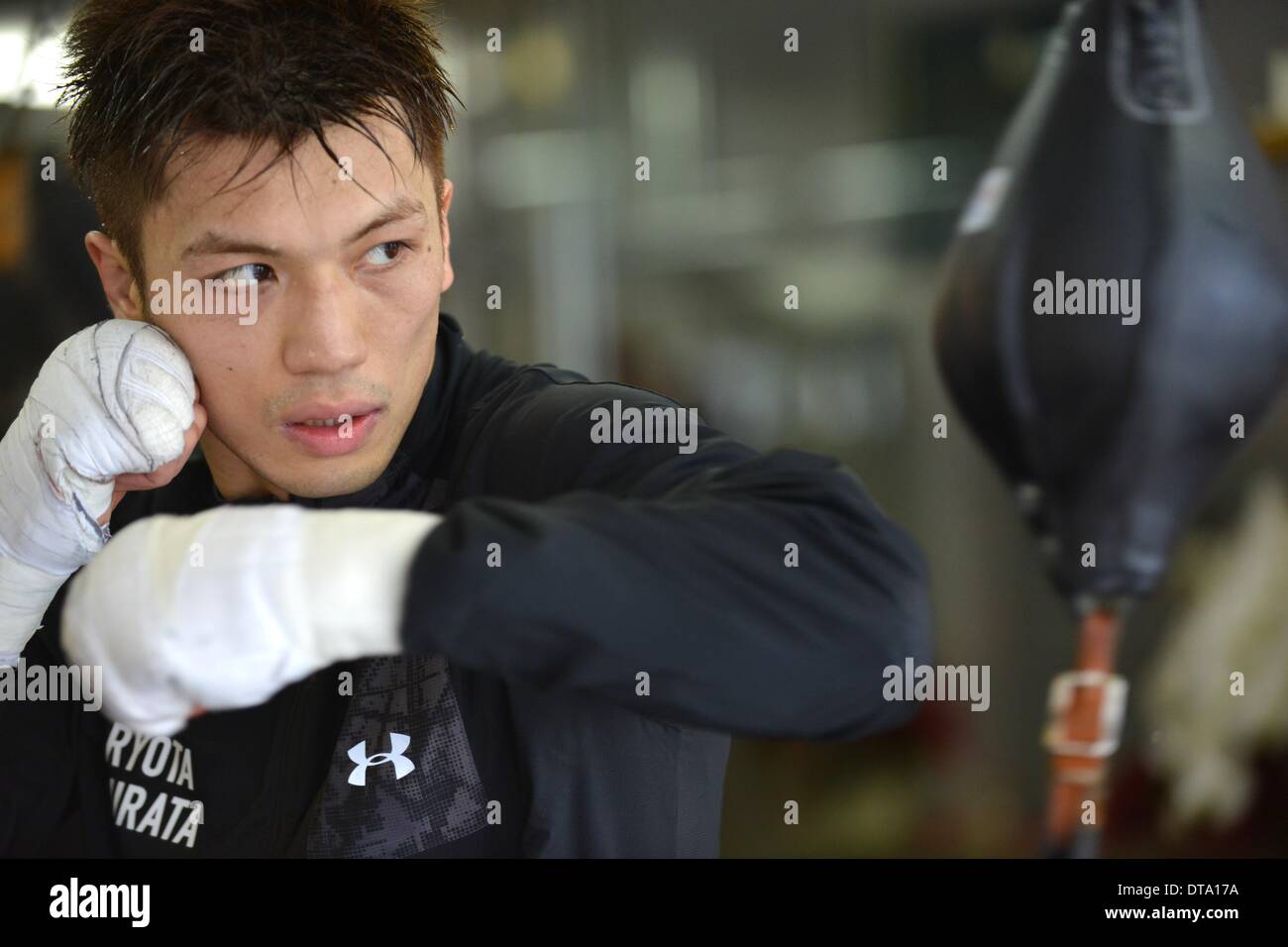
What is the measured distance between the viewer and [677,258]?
245 centimetres

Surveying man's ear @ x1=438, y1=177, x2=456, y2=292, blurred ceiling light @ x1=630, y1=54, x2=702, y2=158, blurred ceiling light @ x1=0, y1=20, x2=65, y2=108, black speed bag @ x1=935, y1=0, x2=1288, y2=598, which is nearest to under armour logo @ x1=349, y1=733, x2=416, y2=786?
man's ear @ x1=438, y1=177, x2=456, y2=292

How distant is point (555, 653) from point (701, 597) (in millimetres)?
73

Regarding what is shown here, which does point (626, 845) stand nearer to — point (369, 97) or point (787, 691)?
point (787, 691)

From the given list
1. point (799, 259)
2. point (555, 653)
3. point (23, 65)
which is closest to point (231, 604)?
point (555, 653)

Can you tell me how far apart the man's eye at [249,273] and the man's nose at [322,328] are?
0.02 meters

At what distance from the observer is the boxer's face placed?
2.58 ft

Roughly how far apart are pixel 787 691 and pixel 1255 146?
375 millimetres

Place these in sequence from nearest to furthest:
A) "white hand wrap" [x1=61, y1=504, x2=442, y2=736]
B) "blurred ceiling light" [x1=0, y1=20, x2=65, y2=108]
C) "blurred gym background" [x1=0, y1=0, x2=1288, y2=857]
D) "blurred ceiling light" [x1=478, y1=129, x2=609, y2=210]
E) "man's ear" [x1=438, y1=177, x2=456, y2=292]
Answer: "white hand wrap" [x1=61, y1=504, x2=442, y2=736] → "man's ear" [x1=438, y1=177, x2=456, y2=292] → "blurred ceiling light" [x1=0, y1=20, x2=65, y2=108] → "blurred gym background" [x1=0, y1=0, x2=1288, y2=857] → "blurred ceiling light" [x1=478, y1=129, x2=609, y2=210]

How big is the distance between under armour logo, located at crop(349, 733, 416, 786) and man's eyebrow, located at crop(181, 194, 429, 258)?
0.32 m

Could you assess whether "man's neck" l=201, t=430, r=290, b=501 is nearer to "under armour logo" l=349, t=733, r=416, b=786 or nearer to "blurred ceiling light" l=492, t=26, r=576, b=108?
"under armour logo" l=349, t=733, r=416, b=786

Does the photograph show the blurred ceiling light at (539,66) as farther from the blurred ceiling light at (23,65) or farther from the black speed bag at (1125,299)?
the black speed bag at (1125,299)

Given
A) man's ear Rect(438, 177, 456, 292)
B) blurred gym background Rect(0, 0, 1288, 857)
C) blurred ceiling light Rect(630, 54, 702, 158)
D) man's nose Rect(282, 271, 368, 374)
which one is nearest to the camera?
man's nose Rect(282, 271, 368, 374)

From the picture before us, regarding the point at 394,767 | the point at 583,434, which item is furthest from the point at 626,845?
the point at 583,434

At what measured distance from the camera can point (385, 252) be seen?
84cm
